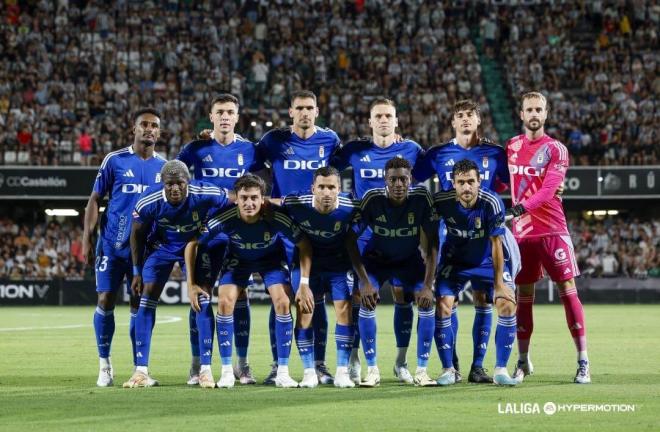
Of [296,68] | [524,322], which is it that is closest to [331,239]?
[524,322]

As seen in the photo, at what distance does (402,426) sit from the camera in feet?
23.9

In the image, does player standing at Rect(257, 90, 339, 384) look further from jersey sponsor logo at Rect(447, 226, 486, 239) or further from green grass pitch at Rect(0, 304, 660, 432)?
green grass pitch at Rect(0, 304, 660, 432)

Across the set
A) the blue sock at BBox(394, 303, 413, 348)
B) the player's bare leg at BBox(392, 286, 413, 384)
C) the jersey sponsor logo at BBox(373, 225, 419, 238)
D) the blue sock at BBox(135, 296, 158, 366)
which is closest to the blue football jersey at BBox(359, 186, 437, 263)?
the jersey sponsor logo at BBox(373, 225, 419, 238)

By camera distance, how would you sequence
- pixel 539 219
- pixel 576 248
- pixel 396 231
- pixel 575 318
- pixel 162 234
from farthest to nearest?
pixel 576 248
pixel 539 219
pixel 575 318
pixel 162 234
pixel 396 231

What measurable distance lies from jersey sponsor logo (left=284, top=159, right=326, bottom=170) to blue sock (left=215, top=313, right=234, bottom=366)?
67.5 inches

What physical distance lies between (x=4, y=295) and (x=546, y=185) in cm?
2155

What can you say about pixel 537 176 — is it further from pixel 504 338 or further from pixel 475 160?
pixel 504 338

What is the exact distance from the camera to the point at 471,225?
399 inches

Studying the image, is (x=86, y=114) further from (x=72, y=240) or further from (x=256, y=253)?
(x=256, y=253)

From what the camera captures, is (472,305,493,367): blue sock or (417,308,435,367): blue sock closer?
(417,308,435,367): blue sock

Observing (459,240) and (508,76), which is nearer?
(459,240)

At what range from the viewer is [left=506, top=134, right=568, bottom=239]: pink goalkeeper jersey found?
10562 mm

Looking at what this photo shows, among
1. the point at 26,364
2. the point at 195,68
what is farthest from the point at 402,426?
the point at 195,68

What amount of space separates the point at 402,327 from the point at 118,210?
117 inches
